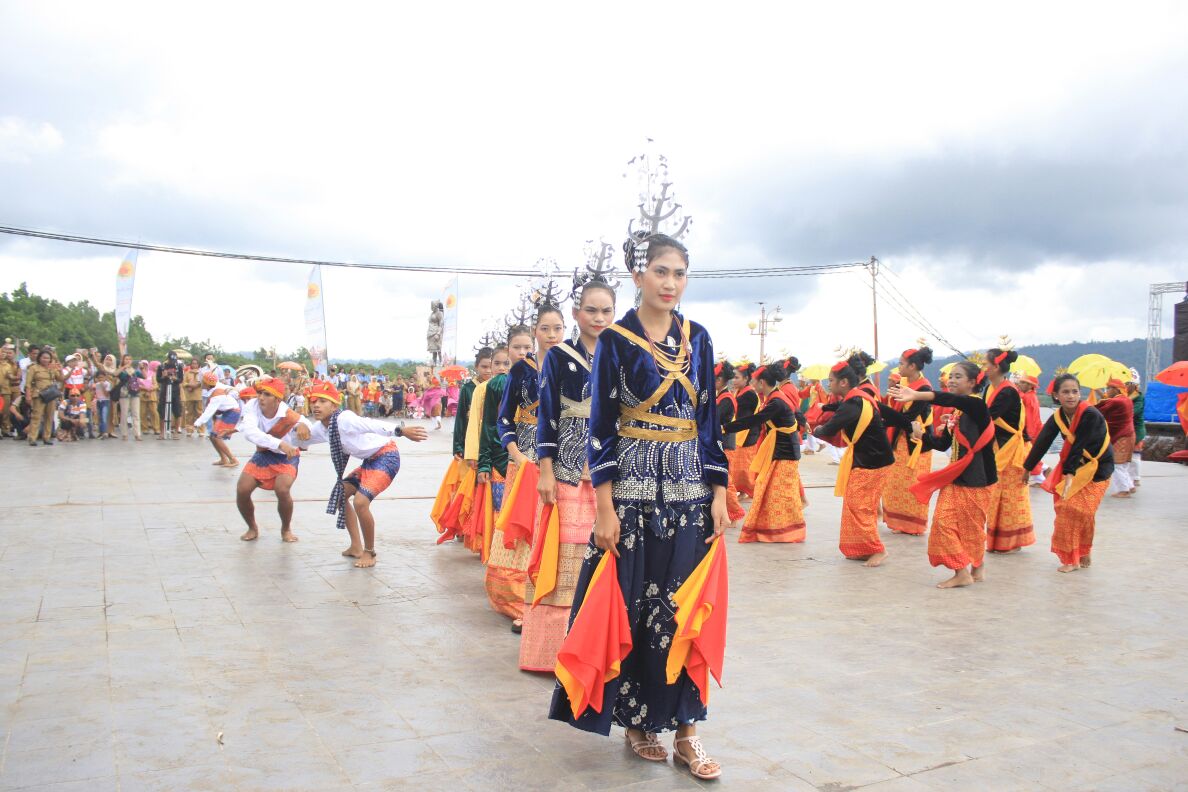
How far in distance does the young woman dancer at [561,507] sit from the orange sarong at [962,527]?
3.79m

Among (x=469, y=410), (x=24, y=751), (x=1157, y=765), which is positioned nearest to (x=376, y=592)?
(x=469, y=410)

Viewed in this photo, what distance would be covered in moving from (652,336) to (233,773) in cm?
229

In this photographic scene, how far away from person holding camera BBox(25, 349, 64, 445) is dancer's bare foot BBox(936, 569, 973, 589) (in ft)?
57.3

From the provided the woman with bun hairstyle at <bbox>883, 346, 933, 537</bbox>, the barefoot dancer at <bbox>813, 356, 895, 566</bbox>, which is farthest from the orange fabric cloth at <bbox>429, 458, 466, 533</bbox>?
the woman with bun hairstyle at <bbox>883, 346, 933, 537</bbox>

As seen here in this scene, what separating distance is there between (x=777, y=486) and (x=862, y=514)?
117 cm

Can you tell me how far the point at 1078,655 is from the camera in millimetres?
5238

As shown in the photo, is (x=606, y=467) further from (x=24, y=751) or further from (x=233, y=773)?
(x=24, y=751)

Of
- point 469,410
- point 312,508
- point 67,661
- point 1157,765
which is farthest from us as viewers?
point 312,508

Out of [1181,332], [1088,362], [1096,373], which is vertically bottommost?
[1096,373]

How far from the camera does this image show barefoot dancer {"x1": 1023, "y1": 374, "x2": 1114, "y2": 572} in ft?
25.5

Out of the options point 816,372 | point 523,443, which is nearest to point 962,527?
point 523,443

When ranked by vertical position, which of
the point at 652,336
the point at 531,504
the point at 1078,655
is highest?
the point at 652,336

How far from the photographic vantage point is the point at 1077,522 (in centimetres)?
781

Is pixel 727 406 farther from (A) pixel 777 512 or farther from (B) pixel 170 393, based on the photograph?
(B) pixel 170 393
